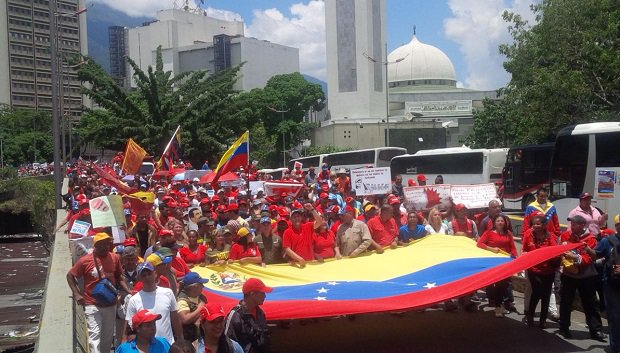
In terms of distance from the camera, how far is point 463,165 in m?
32.1

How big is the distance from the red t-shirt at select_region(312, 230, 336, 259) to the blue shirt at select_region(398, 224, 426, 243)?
112 centimetres

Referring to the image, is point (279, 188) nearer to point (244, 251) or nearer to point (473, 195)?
point (473, 195)

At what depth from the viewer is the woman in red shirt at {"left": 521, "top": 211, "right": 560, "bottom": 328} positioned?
9.31 m

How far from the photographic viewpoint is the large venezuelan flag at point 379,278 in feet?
26.8

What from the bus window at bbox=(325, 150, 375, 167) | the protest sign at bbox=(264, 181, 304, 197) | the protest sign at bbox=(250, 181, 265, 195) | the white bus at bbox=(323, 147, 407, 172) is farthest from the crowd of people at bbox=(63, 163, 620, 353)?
the bus window at bbox=(325, 150, 375, 167)

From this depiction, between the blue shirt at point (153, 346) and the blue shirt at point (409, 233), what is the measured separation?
539 cm

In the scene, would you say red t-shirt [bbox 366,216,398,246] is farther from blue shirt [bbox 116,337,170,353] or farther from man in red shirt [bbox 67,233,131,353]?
blue shirt [bbox 116,337,170,353]

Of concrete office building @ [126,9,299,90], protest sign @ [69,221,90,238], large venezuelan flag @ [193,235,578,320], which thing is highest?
concrete office building @ [126,9,299,90]

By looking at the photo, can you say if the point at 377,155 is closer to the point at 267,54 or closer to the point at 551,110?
the point at 551,110

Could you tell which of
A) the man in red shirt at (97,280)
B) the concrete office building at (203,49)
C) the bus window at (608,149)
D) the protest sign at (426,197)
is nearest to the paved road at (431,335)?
the man in red shirt at (97,280)

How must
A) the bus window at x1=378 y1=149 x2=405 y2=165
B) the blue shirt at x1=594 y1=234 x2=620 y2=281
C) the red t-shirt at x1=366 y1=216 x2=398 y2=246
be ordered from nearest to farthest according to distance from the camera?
the blue shirt at x1=594 y1=234 x2=620 y2=281, the red t-shirt at x1=366 y1=216 x2=398 y2=246, the bus window at x1=378 y1=149 x2=405 y2=165

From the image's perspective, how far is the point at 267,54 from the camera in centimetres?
12569

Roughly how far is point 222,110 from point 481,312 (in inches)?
1364

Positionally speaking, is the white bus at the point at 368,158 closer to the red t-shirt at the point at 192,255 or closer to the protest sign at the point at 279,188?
the protest sign at the point at 279,188
